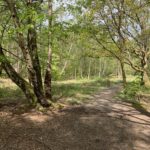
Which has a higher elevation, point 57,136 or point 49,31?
point 49,31

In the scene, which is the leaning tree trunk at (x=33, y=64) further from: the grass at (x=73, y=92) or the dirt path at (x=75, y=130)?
the grass at (x=73, y=92)

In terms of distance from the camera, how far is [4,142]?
8953mm

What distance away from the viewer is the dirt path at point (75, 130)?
9242 mm

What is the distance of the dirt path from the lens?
924 cm

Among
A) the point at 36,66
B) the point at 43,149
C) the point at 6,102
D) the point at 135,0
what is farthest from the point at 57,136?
the point at 135,0

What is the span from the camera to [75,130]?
10945 millimetres

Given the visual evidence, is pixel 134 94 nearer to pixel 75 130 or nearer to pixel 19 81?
pixel 75 130

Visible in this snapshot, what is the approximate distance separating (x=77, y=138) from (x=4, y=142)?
2.60m

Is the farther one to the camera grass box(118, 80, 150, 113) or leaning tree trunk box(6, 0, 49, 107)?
grass box(118, 80, 150, 113)

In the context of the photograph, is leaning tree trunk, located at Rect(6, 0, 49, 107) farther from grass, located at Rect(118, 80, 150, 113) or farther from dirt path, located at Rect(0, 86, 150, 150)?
grass, located at Rect(118, 80, 150, 113)

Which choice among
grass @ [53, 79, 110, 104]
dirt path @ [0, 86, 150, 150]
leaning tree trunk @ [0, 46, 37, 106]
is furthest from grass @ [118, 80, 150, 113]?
leaning tree trunk @ [0, 46, 37, 106]

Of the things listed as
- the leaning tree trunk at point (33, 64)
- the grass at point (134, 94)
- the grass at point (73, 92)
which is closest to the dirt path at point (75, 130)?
the leaning tree trunk at point (33, 64)

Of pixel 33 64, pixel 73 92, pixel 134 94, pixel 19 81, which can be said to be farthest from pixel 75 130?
pixel 73 92

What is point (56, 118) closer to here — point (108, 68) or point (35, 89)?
point (35, 89)
